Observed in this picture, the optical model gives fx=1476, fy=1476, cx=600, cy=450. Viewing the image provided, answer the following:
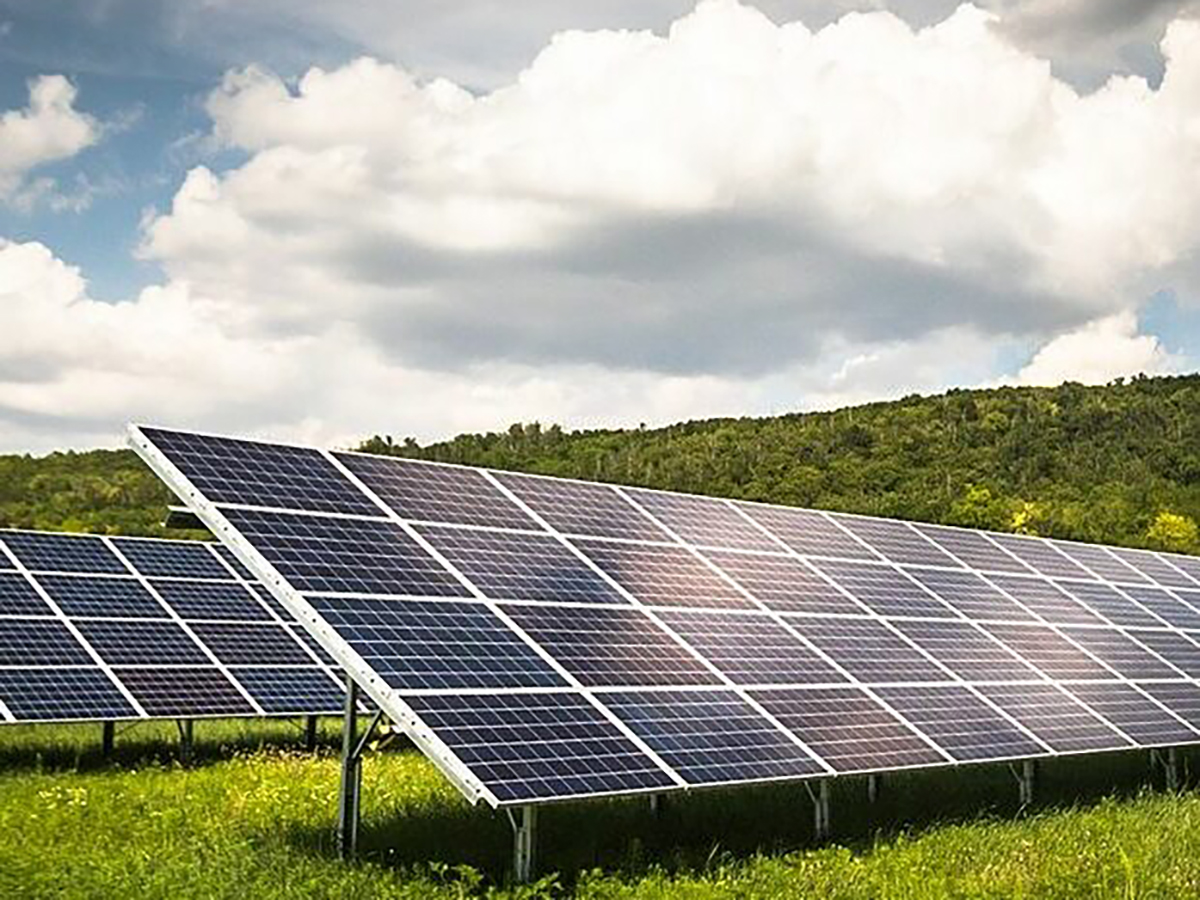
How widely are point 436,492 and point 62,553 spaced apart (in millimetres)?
13799

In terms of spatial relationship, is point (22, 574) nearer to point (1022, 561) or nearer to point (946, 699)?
point (946, 699)

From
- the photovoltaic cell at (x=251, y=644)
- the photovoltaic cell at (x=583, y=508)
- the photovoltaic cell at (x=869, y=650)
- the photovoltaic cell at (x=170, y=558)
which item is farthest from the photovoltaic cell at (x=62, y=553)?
the photovoltaic cell at (x=869, y=650)

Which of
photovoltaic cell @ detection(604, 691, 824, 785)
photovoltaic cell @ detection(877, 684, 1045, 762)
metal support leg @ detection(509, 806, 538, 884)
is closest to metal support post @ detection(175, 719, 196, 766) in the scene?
photovoltaic cell @ detection(604, 691, 824, 785)

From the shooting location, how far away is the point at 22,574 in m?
28.2

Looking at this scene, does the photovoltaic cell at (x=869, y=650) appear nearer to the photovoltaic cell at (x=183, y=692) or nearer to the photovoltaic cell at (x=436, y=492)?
the photovoltaic cell at (x=436, y=492)

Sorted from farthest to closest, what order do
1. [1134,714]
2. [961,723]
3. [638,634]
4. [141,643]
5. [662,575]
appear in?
1. [141,643]
2. [1134,714]
3. [961,723]
4. [662,575]
5. [638,634]

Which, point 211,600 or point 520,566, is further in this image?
point 211,600

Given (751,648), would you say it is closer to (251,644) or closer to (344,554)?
(344,554)

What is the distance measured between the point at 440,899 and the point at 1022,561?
1878 centimetres

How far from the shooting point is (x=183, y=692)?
26.7m

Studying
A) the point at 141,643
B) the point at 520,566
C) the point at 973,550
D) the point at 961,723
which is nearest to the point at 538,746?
the point at 520,566

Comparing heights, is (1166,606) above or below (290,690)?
above

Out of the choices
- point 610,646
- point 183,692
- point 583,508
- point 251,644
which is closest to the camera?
point 610,646

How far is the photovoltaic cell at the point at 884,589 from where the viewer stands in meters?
23.2
